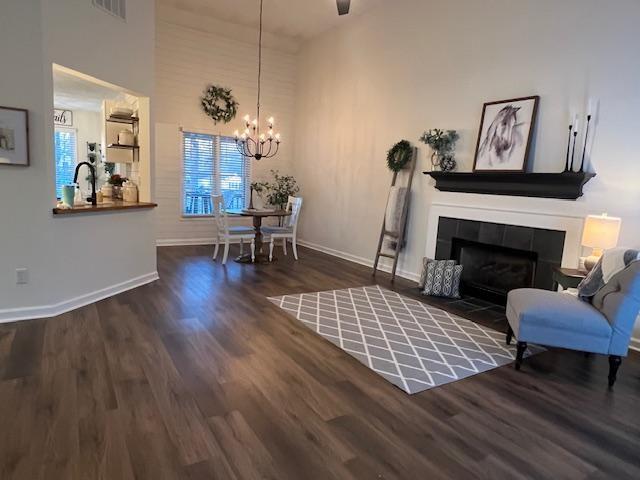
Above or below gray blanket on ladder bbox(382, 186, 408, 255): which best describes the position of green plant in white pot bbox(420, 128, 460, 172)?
above

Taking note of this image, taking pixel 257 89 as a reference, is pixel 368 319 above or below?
below

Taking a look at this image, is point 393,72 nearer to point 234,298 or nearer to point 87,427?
point 234,298

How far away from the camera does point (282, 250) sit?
7.55m

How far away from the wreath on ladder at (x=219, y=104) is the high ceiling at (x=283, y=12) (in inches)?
49.5

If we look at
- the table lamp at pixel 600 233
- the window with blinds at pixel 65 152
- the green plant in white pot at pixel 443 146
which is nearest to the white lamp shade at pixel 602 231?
the table lamp at pixel 600 233

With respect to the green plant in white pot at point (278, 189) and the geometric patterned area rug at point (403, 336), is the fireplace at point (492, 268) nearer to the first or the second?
the geometric patterned area rug at point (403, 336)

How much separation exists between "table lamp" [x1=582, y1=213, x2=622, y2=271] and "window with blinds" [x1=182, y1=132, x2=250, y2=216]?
5.95 meters

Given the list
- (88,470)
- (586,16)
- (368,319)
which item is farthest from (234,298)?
(586,16)

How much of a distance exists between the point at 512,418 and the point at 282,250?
5.60 m

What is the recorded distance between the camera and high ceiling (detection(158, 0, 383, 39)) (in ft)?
20.5

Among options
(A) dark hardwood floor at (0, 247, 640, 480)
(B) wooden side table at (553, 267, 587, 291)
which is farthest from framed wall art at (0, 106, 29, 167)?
(B) wooden side table at (553, 267, 587, 291)

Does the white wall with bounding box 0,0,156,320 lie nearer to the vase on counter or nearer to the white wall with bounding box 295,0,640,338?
the vase on counter

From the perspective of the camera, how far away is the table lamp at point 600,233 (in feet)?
10.9

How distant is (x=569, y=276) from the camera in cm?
345
